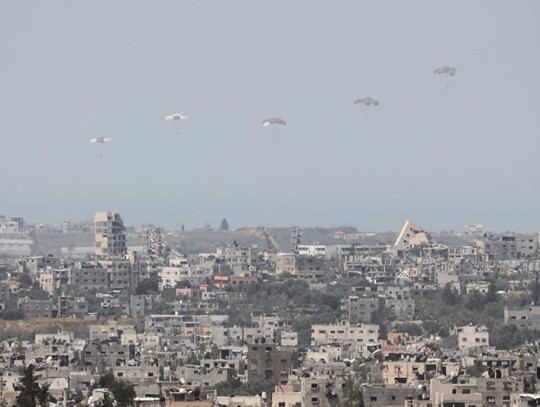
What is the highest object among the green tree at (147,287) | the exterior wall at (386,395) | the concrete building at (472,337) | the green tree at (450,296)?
the green tree at (147,287)

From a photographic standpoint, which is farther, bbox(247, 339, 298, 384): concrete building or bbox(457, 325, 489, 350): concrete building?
bbox(457, 325, 489, 350): concrete building

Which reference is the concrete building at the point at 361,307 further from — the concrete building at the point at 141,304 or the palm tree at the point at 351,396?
the palm tree at the point at 351,396

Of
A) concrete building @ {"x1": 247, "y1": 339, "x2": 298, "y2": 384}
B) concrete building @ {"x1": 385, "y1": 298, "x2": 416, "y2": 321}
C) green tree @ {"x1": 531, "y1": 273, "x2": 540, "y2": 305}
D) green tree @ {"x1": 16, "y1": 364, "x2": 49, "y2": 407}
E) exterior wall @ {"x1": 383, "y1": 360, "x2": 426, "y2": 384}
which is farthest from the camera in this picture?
green tree @ {"x1": 531, "y1": 273, "x2": 540, "y2": 305}

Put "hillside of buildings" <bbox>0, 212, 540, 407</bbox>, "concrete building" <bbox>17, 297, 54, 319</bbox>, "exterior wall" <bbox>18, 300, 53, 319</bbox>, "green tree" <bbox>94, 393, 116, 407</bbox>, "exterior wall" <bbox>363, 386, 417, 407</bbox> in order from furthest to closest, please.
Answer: "concrete building" <bbox>17, 297, 54, 319</bbox> → "exterior wall" <bbox>18, 300, 53, 319</bbox> → "hillside of buildings" <bbox>0, 212, 540, 407</bbox> → "exterior wall" <bbox>363, 386, 417, 407</bbox> → "green tree" <bbox>94, 393, 116, 407</bbox>

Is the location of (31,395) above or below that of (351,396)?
above

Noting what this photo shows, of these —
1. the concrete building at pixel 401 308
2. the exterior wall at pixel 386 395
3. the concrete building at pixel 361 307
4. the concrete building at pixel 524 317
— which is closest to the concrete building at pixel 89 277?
the concrete building at pixel 361 307

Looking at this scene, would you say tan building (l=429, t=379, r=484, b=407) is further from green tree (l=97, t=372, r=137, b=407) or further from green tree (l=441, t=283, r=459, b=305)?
green tree (l=441, t=283, r=459, b=305)

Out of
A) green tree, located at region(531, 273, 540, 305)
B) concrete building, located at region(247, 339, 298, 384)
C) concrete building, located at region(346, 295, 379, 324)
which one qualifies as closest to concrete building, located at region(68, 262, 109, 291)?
concrete building, located at region(346, 295, 379, 324)

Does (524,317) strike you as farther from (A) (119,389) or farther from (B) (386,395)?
(A) (119,389)

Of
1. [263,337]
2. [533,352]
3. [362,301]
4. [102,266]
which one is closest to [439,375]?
[533,352]

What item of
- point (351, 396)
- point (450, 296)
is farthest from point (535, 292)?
point (351, 396)

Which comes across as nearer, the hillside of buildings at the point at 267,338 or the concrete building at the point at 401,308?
the hillside of buildings at the point at 267,338
